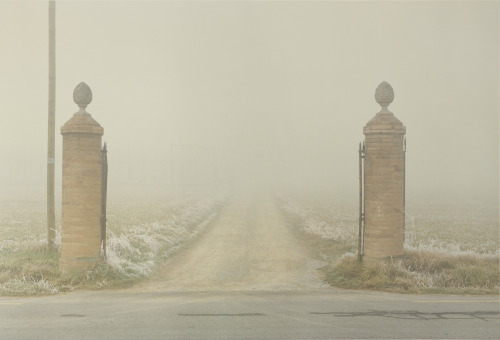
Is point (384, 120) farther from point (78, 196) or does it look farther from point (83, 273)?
point (83, 273)

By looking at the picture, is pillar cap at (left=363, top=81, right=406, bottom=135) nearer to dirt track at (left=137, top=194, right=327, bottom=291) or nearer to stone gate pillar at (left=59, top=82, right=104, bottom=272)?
dirt track at (left=137, top=194, right=327, bottom=291)

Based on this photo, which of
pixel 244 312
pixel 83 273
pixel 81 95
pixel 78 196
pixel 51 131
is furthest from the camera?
pixel 51 131

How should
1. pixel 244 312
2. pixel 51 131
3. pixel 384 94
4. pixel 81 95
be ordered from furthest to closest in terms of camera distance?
pixel 51 131 < pixel 384 94 < pixel 81 95 < pixel 244 312

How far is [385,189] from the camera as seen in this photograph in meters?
11.6

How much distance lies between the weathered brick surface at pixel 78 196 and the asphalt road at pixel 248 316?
67.6 inches

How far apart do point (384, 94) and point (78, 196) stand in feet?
29.1

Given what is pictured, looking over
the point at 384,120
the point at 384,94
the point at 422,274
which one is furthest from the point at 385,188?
the point at 384,94

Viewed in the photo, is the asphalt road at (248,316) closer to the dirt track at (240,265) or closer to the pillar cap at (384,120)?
the dirt track at (240,265)

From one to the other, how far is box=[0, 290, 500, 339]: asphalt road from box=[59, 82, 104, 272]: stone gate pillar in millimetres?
1736

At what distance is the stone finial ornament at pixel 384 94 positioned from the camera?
1185 centimetres

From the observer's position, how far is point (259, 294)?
977 centimetres

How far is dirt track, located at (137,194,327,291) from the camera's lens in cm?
1110

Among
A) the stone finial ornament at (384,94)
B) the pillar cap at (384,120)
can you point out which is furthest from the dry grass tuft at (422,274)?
the stone finial ornament at (384,94)

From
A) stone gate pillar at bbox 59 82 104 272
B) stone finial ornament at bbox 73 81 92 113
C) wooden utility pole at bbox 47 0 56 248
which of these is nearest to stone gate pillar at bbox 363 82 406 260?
stone gate pillar at bbox 59 82 104 272
